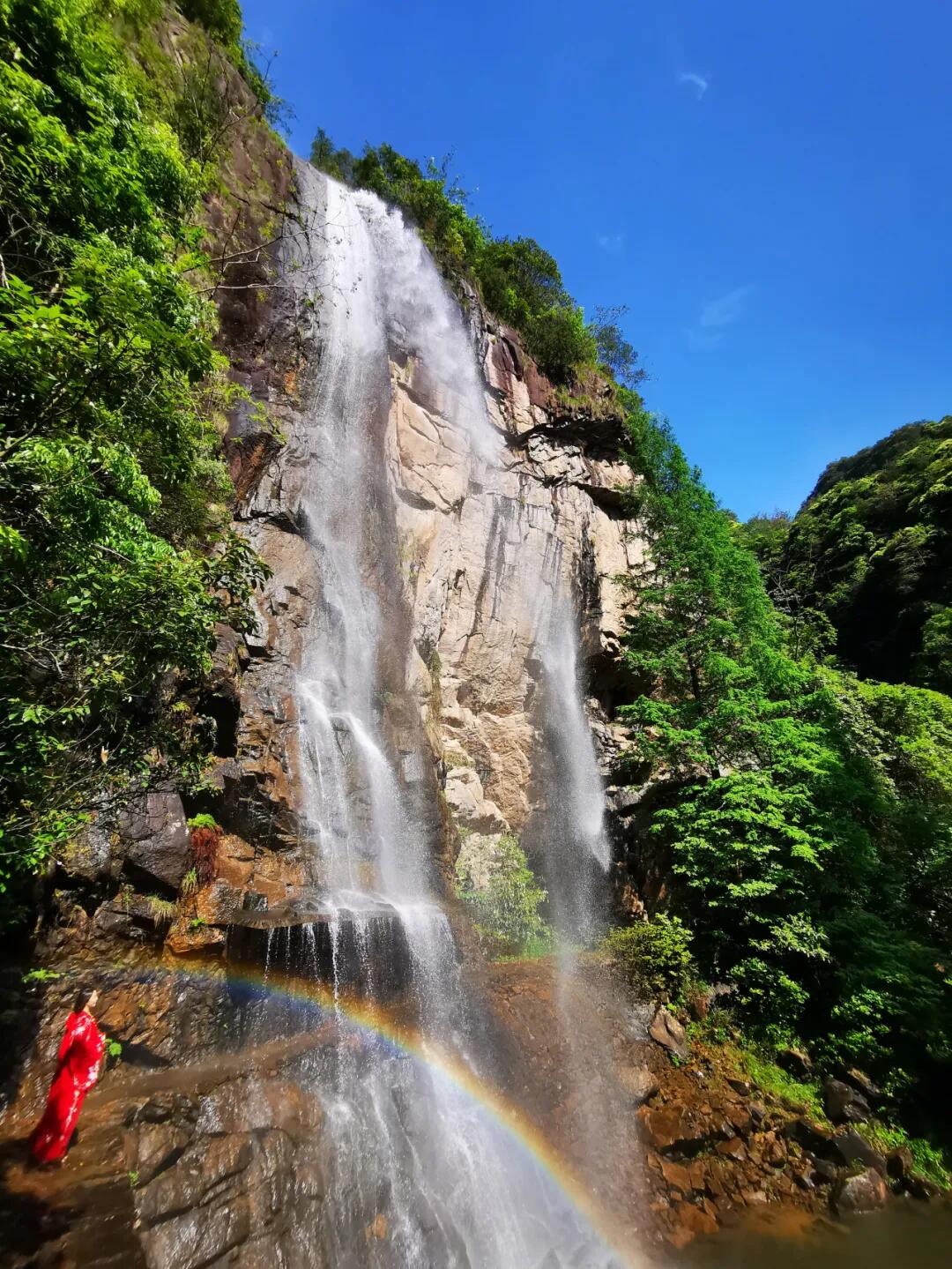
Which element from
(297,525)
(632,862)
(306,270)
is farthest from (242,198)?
(632,862)

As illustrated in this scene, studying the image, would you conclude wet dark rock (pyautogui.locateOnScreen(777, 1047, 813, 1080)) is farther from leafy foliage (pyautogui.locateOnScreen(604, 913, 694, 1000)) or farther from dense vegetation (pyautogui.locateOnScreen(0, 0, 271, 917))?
dense vegetation (pyautogui.locateOnScreen(0, 0, 271, 917))

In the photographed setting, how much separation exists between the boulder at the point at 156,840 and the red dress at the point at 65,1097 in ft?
8.03

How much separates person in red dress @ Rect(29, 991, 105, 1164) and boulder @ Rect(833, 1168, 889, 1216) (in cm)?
869

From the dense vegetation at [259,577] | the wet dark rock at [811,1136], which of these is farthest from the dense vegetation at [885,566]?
the wet dark rock at [811,1136]

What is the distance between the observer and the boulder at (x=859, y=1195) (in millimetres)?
6859

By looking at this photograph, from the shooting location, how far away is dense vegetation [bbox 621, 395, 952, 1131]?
9.26 meters

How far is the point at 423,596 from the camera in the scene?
579 inches

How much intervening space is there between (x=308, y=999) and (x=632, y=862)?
8.90 meters

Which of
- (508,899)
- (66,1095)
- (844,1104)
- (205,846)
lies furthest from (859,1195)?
(205,846)

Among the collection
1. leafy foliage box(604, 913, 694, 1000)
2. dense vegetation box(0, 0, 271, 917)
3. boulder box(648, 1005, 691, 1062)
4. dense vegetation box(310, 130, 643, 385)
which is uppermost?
dense vegetation box(310, 130, 643, 385)

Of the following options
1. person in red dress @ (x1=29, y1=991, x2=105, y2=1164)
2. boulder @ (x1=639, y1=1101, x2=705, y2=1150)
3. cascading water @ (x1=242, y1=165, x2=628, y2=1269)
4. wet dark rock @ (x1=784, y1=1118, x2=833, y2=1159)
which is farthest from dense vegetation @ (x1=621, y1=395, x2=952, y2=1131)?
person in red dress @ (x1=29, y1=991, x2=105, y2=1164)

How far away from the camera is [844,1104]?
8.36 meters

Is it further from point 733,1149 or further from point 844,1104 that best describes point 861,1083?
point 733,1149

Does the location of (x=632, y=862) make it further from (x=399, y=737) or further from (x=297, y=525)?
(x=297, y=525)
